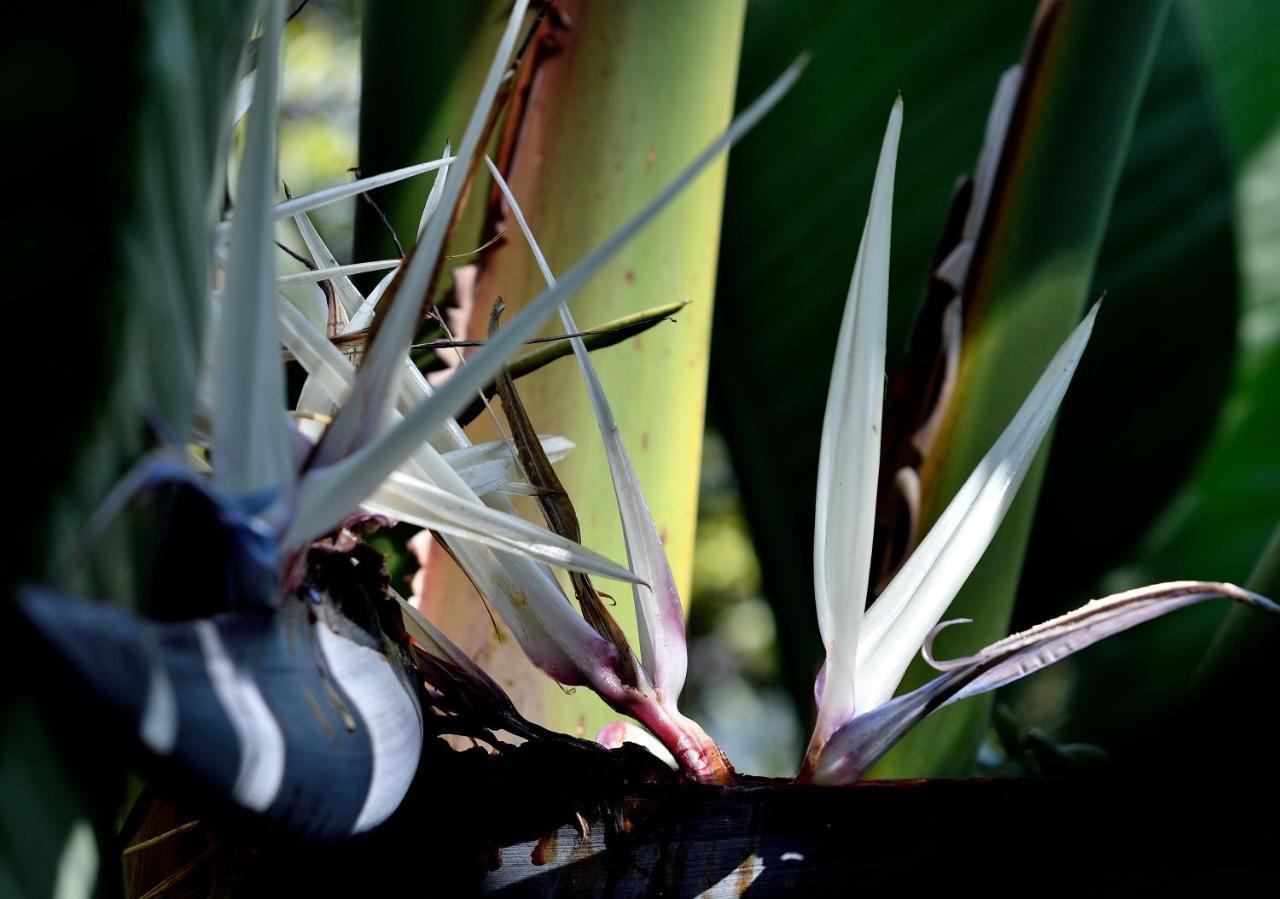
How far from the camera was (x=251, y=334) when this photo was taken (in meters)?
0.19

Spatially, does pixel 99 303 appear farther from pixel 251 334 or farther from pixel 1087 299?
pixel 1087 299

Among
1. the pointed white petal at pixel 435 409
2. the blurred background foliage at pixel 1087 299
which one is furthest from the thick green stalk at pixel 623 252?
the blurred background foliage at pixel 1087 299

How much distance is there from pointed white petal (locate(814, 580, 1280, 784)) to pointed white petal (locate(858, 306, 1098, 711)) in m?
0.01

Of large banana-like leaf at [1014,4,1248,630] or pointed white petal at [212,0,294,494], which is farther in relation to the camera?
large banana-like leaf at [1014,4,1248,630]

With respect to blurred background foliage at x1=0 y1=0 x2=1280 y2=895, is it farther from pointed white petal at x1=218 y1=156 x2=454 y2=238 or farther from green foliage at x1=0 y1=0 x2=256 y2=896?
green foliage at x1=0 y1=0 x2=256 y2=896

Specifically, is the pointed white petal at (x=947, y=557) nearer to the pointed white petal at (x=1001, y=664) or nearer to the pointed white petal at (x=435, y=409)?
the pointed white petal at (x=1001, y=664)

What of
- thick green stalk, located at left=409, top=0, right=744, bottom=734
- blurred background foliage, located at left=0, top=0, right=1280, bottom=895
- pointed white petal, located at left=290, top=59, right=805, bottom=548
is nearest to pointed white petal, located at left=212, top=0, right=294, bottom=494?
pointed white petal, located at left=290, top=59, right=805, bottom=548

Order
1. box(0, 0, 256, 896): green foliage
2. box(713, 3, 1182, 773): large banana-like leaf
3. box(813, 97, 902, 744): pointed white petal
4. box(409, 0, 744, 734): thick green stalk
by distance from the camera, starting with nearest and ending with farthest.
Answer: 1. box(0, 0, 256, 896): green foliage
2. box(813, 97, 902, 744): pointed white petal
3. box(409, 0, 744, 734): thick green stalk
4. box(713, 3, 1182, 773): large banana-like leaf

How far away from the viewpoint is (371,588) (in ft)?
0.76

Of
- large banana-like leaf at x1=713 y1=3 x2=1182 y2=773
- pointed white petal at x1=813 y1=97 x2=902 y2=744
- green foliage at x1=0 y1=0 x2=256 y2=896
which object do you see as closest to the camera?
green foliage at x1=0 y1=0 x2=256 y2=896

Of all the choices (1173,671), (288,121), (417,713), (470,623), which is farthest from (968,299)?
(288,121)

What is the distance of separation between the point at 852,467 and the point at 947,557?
3cm

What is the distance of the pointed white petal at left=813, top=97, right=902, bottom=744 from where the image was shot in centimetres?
26

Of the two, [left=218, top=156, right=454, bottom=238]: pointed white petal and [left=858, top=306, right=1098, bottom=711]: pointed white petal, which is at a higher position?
[left=218, top=156, right=454, bottom=238]: pointed white petal
